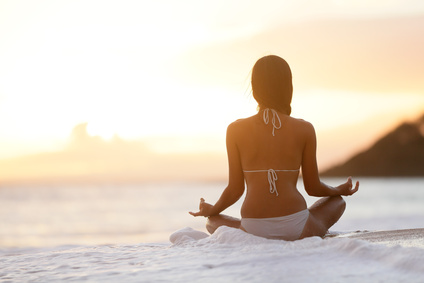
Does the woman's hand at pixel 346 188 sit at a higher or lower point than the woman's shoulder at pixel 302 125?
lower

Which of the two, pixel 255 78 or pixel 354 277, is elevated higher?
pixel 255 78

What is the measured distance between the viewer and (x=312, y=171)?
156 inches

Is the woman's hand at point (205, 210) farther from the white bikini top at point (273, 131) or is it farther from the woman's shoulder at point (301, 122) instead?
the woman's shoulder at point (301, 122)

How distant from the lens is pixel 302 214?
12.5ft

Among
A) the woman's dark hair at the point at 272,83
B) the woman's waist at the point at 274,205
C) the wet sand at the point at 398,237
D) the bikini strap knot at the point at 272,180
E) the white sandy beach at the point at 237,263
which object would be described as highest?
the woman's dark hair at the point at 272,83

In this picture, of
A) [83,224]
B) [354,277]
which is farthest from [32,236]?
[354,277]

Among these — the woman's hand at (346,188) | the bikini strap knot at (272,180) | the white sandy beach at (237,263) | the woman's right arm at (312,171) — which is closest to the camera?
the white sandy beach at (237,263)

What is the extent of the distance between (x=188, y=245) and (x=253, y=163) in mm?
799

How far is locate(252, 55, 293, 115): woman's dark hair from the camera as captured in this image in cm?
373

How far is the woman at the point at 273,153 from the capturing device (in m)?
3.75

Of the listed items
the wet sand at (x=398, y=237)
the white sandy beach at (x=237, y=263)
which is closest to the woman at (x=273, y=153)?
the white sandy beach at (x=237, y=263)

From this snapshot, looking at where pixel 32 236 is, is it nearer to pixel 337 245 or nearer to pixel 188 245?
pixel 188 245

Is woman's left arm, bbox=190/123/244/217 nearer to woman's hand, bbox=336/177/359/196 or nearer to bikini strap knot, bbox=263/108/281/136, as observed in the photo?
bikini strap knot, bbox=263/108/281/136

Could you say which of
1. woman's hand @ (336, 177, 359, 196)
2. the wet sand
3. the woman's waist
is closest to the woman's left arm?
the woman's waist
